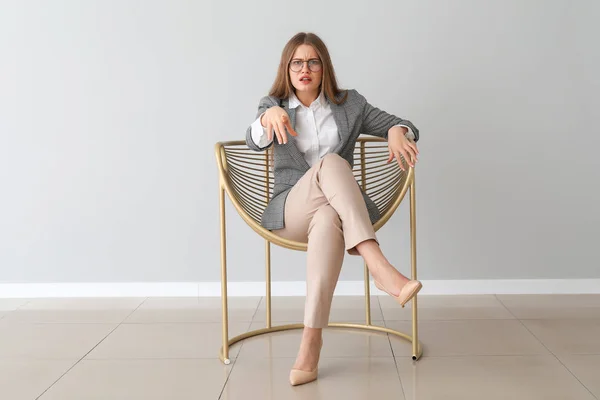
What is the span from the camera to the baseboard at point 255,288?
3.20 metres

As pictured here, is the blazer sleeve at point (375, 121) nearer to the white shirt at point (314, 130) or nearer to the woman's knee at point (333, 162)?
the white shirt at point (314, 130)

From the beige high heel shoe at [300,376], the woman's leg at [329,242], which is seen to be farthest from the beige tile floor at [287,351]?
the woman's leg at [329,242]

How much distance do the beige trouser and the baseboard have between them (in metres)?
1.07

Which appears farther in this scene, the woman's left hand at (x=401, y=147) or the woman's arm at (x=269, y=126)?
the woman's left hand at (x=401, y=147)

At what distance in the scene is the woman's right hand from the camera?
2164mm

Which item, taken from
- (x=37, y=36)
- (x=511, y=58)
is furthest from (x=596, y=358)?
(x=37, y=36)

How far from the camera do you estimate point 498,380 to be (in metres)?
2.04

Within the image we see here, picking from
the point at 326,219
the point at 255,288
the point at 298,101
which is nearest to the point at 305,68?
the point at 298,101

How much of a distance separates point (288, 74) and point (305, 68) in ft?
0.25

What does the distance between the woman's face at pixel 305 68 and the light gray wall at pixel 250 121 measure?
2.46ft

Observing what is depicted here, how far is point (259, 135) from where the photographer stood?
89.7 inches

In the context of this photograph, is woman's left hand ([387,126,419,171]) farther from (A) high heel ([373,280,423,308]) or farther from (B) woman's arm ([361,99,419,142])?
(A) high heel ([373,280,423,308])

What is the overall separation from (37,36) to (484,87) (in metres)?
1.97

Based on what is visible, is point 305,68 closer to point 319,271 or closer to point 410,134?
point 410,134
